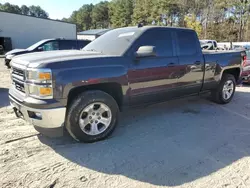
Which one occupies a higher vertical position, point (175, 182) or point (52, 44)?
point (52, 44)

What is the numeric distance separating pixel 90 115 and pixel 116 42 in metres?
1.48

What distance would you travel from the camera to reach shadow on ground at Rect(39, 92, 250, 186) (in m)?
2.89

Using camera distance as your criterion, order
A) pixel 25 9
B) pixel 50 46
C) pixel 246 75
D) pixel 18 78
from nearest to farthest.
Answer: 1. pixel 18 78
2. pixel 246 75
3. pixel 50 46
4. pixel 25 9

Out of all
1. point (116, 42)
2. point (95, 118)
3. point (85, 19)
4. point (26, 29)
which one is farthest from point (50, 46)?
point (85, 19)

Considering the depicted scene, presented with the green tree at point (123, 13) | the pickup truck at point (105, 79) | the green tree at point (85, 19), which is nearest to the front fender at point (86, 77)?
the pickup truck at point (105, 79)

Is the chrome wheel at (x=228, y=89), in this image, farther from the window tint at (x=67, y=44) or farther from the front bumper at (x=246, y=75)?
the window tint at (x=67, y=44)

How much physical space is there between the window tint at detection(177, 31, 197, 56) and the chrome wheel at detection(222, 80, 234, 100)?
1.65 metres

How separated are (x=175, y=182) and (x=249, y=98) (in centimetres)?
515

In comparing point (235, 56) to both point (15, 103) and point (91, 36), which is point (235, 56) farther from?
point (91, 36)

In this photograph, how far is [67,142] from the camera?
3.61 metres

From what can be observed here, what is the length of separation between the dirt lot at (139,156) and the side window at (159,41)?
1408mm

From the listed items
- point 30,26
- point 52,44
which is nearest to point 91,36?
point 30,26

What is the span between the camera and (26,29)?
2839cm

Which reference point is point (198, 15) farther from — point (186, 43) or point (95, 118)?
point (95, 118)
